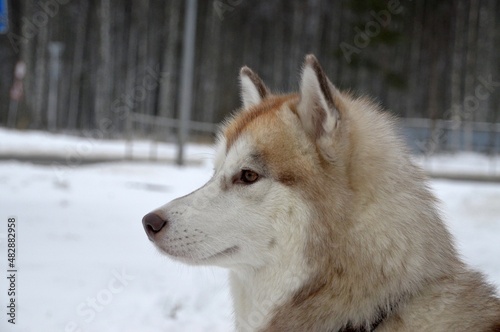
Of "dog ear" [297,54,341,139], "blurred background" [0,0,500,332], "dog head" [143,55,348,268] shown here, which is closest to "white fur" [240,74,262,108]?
"blurred background" [0,0,500,332]

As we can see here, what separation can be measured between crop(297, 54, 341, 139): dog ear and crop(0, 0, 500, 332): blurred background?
2.22 ft

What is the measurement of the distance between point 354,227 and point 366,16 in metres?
19.3

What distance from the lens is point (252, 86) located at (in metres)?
3.43

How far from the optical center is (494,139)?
2278 centimetres

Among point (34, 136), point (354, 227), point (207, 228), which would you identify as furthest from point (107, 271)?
point (34, 136)

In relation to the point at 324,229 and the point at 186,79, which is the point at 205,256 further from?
the point at 186,79

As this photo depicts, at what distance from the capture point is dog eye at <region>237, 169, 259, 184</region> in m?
2.79

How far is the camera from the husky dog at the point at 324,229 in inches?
95.9

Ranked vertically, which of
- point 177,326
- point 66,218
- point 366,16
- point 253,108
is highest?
point 366,16

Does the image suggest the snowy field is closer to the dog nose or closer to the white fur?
the white fur

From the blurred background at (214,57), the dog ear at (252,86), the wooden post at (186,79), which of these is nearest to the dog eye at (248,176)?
the dog ear at (252,86)

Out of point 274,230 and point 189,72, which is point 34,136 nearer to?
point 189,72

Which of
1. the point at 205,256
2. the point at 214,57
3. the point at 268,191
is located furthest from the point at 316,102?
the point at 214,57

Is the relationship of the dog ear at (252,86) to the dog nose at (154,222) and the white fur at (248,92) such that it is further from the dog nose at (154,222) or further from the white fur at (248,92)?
the dog nose at (154,222)
